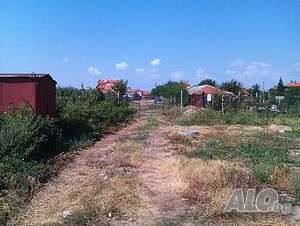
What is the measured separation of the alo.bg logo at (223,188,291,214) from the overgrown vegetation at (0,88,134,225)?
3.42m

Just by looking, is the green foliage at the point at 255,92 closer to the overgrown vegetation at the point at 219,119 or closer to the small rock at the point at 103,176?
the overgrown vegetation at the point at 219,119

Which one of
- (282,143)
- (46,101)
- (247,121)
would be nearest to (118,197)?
(46,101)

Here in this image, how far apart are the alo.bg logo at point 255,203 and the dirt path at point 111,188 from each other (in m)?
0.76

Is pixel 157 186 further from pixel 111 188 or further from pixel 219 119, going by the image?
pixel 219 119

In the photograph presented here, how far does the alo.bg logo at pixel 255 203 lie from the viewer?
5.90m

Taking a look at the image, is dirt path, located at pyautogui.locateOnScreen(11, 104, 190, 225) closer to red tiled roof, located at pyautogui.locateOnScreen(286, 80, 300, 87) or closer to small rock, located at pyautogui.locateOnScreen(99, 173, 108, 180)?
small rock, located at pyautogui.locateOnScreen(99, 173, 108, 180)

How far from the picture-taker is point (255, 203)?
6.16 m

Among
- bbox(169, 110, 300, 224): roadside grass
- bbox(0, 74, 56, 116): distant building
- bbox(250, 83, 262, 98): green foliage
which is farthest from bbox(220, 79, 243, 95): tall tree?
bbox(0, 74, 56, 116): distant building

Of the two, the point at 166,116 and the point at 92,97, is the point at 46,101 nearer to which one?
the point at 92,97

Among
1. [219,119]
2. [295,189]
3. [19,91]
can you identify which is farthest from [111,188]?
[219,119]

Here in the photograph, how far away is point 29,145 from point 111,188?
2985 mm

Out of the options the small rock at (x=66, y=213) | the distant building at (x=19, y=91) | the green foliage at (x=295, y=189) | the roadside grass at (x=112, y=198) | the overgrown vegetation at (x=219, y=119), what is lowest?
the small rock at (x=66, y=213)

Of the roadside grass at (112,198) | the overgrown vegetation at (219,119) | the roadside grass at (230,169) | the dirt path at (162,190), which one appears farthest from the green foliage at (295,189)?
the overgrown vegetation at (219,119)

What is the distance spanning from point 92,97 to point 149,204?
17.6 metres
